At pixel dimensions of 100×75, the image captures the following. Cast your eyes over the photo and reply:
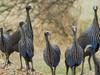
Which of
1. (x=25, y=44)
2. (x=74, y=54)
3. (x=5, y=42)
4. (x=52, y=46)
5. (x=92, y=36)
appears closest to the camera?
(x=74, y=54)

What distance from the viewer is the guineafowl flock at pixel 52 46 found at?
13070 mm

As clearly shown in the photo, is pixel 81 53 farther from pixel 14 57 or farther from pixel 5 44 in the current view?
pixel 14 57

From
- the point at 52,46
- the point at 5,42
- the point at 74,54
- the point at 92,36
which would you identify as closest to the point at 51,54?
the point at 52,46

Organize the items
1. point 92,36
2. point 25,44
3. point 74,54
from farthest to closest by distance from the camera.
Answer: point 92,36 < point 25,44 < point 74,54

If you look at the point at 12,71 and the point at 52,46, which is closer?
the point at 52,46

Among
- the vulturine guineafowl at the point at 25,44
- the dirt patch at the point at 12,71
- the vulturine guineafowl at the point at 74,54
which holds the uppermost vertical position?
the vulturine guineafowl at the point at 25,44

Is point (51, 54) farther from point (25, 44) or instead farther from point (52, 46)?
point (25, 44)

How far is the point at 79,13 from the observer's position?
1931 centimetres

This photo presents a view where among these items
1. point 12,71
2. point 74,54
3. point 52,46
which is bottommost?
point 12,71

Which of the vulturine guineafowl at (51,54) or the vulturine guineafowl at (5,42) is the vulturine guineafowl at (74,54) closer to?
the vulturine guineafowl at (51,54)

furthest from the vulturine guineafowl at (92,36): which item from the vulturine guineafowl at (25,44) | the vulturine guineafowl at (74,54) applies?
the vulturine guineafowl at (25,44)

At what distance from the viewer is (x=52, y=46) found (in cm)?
1320

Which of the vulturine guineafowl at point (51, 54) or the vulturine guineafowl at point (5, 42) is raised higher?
the vulturine guineafowl at point (5, 42)

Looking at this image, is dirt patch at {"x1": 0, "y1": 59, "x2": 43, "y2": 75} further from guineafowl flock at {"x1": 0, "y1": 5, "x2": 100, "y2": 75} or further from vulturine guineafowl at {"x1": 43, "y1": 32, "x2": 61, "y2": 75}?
vulturine guineafowl at {"x1": 43, "y1": 32, "x2": 61, "y2": 75}
